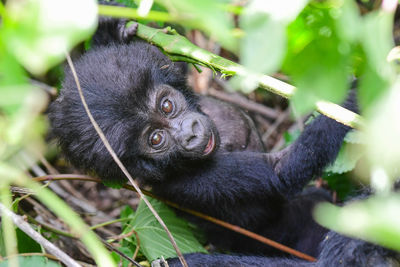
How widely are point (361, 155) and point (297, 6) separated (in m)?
2.13

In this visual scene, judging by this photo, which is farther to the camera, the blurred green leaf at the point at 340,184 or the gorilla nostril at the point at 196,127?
the blurred green leaf at the point at 340,184

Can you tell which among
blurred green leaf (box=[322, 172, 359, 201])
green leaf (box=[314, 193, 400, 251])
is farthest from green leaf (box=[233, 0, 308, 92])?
blurred green leaf (box=[322, 172, 359, 201])

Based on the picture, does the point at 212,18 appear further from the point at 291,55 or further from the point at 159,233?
the point at 159,233

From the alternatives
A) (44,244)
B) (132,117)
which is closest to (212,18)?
(44,244)

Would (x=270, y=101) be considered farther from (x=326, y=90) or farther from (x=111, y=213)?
(x=326, y=90)

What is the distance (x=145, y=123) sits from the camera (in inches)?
108

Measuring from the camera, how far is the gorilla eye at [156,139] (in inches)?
110

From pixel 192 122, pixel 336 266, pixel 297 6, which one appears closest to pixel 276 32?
pixel 297 6

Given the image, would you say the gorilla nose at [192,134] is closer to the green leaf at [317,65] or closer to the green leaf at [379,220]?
the green leaf at [317,65]

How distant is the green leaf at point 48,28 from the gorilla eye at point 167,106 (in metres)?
1.85

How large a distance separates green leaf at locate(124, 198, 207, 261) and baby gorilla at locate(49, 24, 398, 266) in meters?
0.15

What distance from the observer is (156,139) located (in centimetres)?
279

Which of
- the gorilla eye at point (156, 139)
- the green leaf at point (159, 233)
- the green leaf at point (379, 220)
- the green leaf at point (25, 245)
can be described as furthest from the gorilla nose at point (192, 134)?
the green leaf at point (379, 220)

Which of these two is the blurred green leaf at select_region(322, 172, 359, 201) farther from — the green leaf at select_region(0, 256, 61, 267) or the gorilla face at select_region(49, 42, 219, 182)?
the green leaf at select_region(0, 256, 61, 267)
